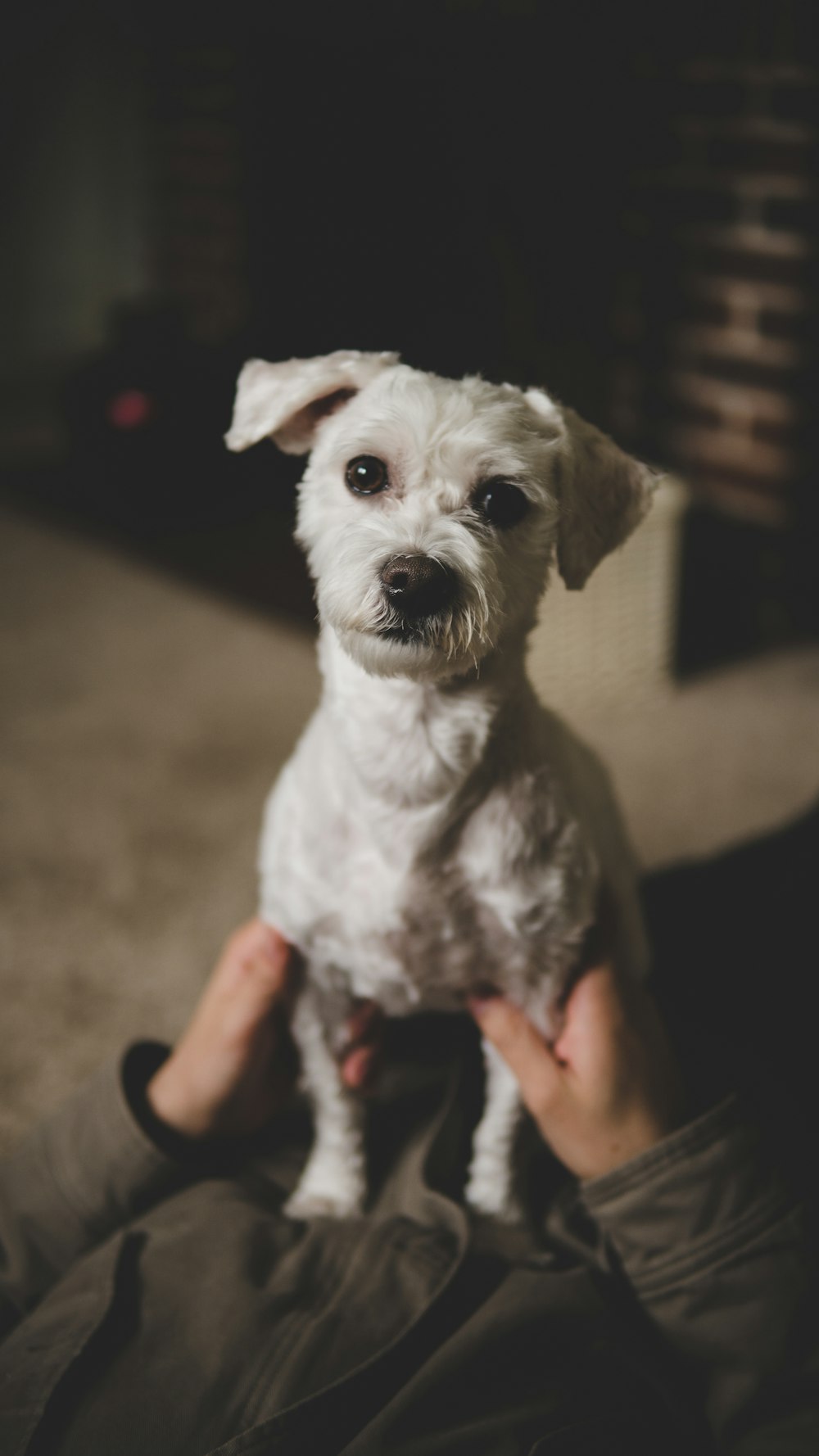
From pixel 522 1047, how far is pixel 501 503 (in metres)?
0.45

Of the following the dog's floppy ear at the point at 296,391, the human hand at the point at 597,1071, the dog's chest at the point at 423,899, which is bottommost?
the human hand at the point at 597,1071

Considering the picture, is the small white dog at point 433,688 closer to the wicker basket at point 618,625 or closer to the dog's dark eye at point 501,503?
the dog's dark eye at point 501,503

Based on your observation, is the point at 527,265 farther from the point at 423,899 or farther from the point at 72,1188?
the point at 72,1188

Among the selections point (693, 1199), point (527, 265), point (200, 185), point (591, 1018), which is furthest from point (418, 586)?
point (200, 185)

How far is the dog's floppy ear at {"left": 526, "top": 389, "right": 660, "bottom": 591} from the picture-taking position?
3.02 ft

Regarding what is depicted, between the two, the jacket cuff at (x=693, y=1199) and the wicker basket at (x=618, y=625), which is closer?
the jacket cuff at (x=693, y=1199)

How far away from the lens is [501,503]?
879 mm

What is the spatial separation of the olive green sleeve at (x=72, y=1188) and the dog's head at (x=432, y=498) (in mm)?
484

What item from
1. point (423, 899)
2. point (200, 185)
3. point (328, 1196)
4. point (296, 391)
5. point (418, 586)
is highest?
point (200, 185)

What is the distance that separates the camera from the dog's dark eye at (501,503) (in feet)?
2.86

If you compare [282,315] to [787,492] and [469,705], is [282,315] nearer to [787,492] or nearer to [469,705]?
[787,492]

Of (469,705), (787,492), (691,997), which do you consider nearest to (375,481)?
(469,705)

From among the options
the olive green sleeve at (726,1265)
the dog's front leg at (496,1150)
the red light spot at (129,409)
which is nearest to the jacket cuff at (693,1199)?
the olive green sleeve at (726,1265)

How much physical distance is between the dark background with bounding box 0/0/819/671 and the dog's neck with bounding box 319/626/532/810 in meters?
1.70
